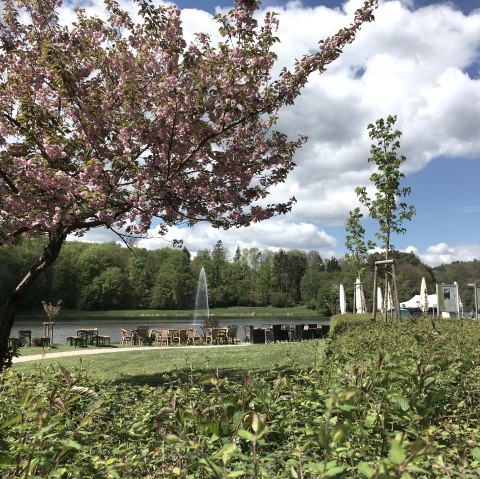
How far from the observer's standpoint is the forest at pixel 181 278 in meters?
78.3

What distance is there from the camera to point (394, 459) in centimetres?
111

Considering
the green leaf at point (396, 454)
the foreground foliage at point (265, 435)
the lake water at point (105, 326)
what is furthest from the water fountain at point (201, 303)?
the green leaf at point (396, 454)

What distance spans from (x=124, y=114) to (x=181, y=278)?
8734cm

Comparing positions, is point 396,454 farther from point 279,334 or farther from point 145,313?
point 145,313

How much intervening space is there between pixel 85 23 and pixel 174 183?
3088 mm

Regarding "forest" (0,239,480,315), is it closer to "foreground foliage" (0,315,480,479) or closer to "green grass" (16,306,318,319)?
"green grass" (16,306,318,319)

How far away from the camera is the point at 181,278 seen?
93.6 metres

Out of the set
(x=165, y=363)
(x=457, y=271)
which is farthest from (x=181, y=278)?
(x=165, y=363)

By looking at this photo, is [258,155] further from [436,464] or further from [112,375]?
[436,464]

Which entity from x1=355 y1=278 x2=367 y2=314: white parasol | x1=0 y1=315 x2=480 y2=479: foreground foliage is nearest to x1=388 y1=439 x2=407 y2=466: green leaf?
x1=0 y1=315 x2=480 y2=479: foreground foliage

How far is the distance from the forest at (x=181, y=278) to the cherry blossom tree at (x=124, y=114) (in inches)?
2339

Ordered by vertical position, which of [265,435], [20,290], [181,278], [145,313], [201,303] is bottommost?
[265,435]

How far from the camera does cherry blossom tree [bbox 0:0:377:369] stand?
268 inches

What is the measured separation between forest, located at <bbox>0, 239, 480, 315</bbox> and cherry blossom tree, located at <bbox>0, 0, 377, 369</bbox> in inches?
2339
